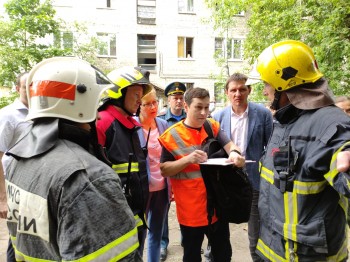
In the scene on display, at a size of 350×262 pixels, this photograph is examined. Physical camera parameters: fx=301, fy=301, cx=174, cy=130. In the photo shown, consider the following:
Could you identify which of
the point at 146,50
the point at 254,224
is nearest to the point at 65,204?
the point at 254,224

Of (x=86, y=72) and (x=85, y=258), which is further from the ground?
(x=86, y=72)

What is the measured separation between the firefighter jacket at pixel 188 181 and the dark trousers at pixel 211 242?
0.24 ft

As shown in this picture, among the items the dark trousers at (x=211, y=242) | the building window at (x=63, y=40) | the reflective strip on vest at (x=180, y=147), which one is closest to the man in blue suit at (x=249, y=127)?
the dark trousers at (x=211, y=242)

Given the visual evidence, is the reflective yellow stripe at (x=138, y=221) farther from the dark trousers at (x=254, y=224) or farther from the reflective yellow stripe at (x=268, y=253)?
the dark trousers at (x=254, y=224)

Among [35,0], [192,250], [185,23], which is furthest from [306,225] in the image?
[185,23]

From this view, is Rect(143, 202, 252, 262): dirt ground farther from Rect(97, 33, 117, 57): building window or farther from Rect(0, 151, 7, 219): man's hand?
Rect(97, 33, 117, 57): building window

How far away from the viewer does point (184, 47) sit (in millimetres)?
20422

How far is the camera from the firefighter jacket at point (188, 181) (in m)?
2.67

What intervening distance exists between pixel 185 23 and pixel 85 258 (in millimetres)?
20588

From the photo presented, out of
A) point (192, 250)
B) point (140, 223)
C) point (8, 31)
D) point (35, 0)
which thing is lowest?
point (192, 250)

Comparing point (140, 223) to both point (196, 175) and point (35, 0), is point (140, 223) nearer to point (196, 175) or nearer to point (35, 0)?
point (196, 175)

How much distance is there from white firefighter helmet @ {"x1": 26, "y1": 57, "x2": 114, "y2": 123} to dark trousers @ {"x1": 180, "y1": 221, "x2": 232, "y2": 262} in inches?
67.9

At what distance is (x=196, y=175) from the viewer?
2.70m

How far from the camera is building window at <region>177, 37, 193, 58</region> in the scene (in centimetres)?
2038
